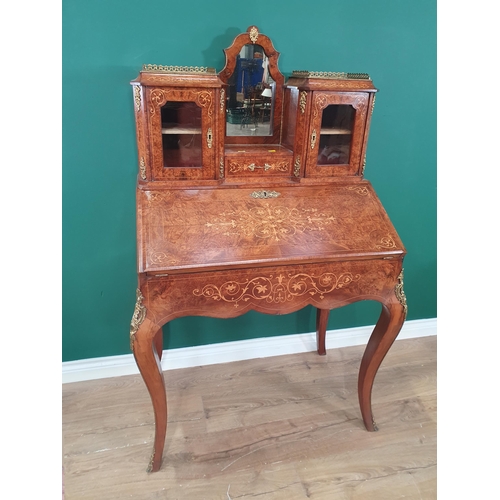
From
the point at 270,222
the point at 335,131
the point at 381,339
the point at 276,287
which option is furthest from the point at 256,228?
the point at 381,339

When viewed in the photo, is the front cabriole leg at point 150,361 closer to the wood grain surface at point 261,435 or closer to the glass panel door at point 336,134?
the wood grain surface at point 261,435

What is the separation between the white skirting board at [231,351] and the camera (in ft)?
6.77

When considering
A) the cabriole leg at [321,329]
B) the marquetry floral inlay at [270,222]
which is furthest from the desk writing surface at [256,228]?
the cabriole leg at [321,329]

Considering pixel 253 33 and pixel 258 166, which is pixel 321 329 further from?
pixel 253 33

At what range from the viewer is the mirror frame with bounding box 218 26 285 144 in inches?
62.9

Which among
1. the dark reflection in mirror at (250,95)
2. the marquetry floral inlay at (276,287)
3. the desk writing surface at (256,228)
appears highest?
the dark reflection in mirror at (250,95)

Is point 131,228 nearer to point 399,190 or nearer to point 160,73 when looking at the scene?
point 160,73

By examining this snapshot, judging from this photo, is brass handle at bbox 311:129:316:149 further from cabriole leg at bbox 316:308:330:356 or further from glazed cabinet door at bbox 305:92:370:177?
cabriole leg at bbox 316:308:330:356

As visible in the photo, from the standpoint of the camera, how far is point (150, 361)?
55.0 inches

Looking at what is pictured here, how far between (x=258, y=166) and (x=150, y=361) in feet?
2.86

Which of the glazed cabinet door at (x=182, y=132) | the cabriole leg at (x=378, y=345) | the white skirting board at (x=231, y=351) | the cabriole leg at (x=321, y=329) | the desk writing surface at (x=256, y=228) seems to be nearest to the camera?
the desk writing surface at (x=256, y=228)

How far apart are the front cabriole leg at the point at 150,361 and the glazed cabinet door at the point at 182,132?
0.52 m

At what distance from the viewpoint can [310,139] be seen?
1606 mm

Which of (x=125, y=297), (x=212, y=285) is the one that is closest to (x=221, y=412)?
(x=125, y=297)
